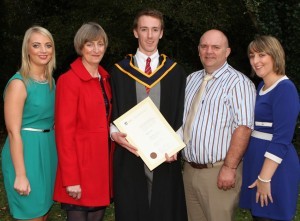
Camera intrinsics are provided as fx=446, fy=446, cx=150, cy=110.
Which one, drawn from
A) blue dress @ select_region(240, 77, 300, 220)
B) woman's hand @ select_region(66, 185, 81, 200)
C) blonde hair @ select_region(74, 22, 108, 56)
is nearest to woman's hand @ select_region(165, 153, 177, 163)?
blue dress @ select_region(240, 77, 300, 220)

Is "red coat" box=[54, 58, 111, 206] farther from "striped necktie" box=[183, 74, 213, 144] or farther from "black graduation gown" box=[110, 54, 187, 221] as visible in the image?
"striped necktie" box=[183, 74, 213, 144]

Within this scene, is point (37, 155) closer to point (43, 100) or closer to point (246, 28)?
point (43, 100)

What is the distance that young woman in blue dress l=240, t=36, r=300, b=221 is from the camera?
11.0ft

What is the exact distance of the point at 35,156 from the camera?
370 cm

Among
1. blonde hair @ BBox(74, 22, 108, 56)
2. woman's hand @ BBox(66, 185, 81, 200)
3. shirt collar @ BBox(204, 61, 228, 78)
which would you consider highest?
blonde hair @ BBox(74, 22, 108, 56)

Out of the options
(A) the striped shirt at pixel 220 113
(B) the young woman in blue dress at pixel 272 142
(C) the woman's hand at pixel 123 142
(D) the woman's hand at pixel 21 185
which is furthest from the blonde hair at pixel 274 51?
(D) the woman's hand at pixel 21 185

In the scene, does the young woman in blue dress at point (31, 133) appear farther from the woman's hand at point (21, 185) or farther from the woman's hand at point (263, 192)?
the woman's hand at point (263, 192)

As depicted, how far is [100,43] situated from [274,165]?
173cm

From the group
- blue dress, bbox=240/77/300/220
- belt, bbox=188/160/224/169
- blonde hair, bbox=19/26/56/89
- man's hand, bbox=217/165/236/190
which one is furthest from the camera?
belt, bbox=188/160/224/169

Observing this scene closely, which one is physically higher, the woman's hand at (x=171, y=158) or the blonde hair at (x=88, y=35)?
the blonde hair at (x=88, y=35)

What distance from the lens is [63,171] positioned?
11.8 ft

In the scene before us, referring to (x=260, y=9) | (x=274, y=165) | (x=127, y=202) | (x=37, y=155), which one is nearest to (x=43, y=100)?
(x=37, y=155)

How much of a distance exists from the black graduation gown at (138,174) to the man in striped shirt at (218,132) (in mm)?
210

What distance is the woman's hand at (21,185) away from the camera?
141 inches
